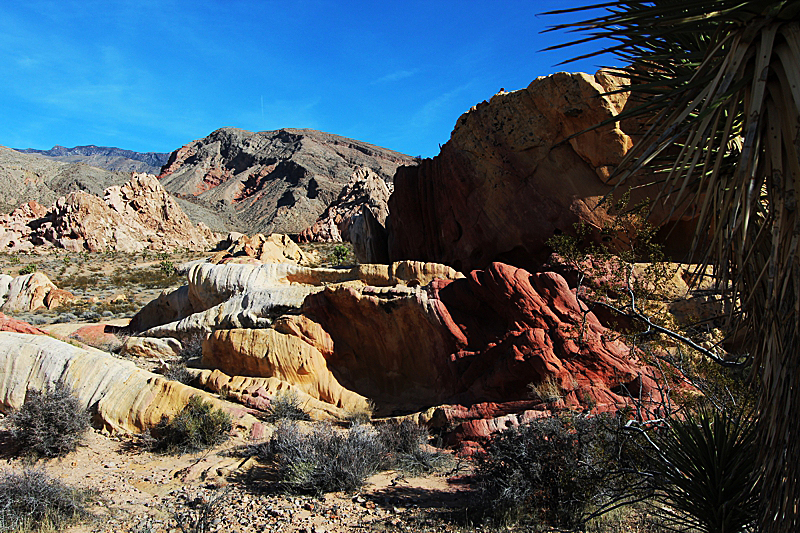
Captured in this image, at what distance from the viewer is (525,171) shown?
45.1ft

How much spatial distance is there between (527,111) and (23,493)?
514 inches

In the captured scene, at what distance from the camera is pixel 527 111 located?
13.8 meters

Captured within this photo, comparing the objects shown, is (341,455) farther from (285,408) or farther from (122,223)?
(122,223)

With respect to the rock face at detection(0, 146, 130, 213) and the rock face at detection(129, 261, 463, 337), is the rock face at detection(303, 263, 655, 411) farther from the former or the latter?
the rock face at detection(0, 146, 130, 213)

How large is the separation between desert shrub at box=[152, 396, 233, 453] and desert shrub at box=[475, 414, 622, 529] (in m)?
5.35

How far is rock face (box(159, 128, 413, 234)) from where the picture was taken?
8975 cm

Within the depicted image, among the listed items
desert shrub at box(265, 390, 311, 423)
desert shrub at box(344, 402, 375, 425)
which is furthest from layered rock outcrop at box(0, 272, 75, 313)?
desert shrub at box(344, 402, 375, 425)

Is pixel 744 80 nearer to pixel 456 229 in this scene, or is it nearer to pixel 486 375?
pixel 486 375

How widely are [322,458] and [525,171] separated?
909 cm

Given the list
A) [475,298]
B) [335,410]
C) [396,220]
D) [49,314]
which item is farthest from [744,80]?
[49,314]

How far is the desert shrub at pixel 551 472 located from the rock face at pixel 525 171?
6730 mm

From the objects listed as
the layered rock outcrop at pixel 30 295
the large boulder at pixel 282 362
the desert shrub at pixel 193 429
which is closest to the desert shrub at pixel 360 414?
the large boulder at pixel 282 362

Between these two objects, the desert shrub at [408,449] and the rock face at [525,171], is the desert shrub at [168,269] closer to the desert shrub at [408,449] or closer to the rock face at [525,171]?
the rock face at [525,171]

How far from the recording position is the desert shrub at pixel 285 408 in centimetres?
1137
